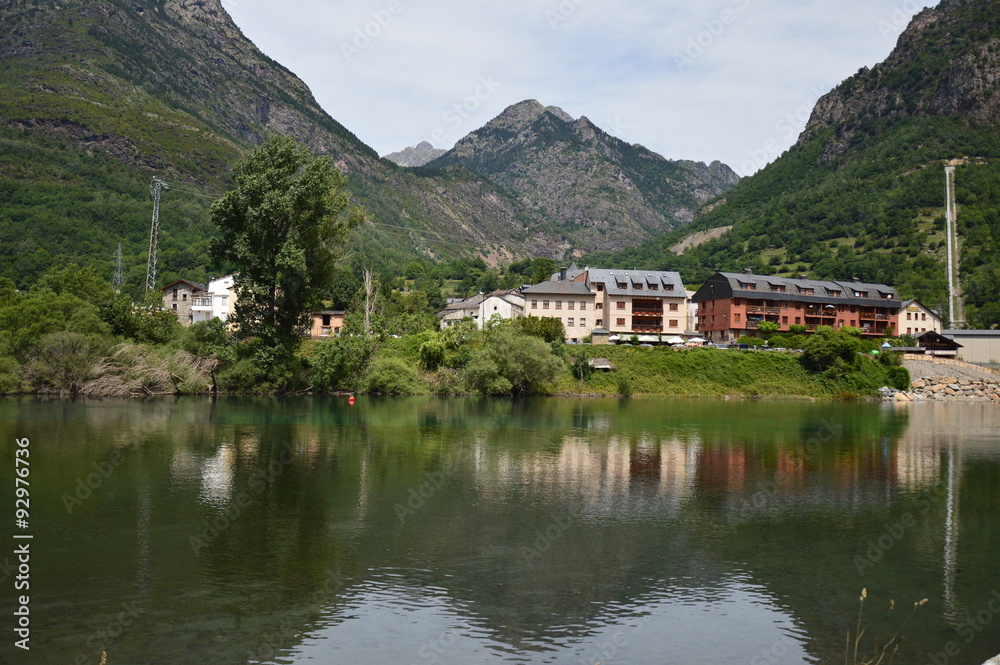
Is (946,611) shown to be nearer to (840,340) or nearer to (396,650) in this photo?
(396,650)

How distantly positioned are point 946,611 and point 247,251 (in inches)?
2387

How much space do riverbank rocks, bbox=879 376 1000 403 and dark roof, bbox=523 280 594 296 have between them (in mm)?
46719

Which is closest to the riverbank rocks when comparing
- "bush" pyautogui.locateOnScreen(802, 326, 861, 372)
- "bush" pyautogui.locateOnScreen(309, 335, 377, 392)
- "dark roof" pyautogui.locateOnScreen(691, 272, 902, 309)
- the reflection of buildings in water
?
"bush" pyautogui.locateOnScreen(802, 326, 861, 372)

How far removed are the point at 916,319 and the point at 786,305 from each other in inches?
1035

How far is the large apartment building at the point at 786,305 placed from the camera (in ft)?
383

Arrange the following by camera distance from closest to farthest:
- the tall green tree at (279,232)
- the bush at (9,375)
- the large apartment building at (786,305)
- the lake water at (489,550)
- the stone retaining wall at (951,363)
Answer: the lake water at (489,550), the bush at (9,375), the tall green tree at (279,232), the stone retaining wall at (951,363), the large apartment building at (786,305)

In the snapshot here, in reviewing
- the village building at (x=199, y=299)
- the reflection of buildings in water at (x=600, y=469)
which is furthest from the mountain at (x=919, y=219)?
the reflection of buildings in water at (x=600, y=469)

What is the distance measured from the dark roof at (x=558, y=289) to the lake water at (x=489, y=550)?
7195 centimetres

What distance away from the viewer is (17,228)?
12206cm

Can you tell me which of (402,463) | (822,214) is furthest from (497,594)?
(822,214)

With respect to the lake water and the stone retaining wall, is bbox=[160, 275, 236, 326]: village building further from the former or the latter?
the stone retaining wall

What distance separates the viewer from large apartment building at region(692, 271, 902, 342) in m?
117

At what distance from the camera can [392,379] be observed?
7775 centimetres

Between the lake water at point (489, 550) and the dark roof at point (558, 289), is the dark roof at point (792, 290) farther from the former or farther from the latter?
the lake water at point (489, 550)
